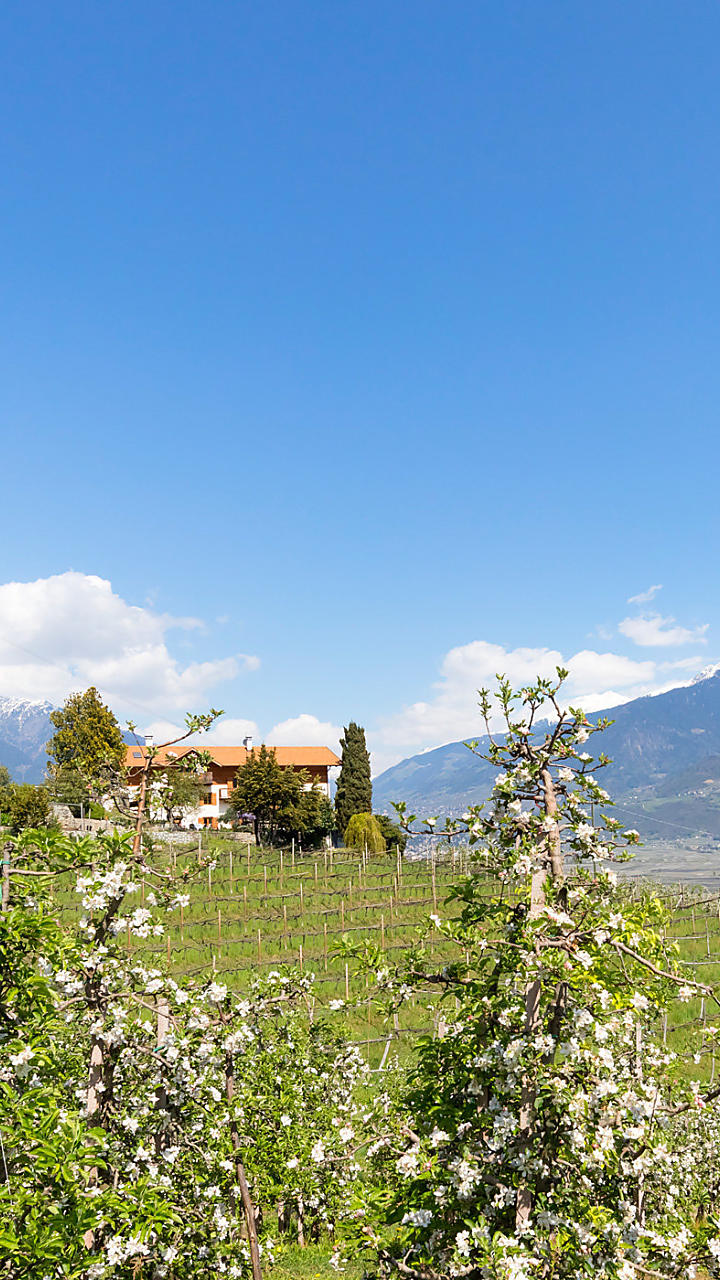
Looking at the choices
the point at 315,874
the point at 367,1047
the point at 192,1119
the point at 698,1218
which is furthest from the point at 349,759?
the point at 192,1119

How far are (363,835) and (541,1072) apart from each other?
3767 cm

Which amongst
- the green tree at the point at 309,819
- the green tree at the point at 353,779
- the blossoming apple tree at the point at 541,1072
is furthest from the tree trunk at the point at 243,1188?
the green tree at the point at 353,779

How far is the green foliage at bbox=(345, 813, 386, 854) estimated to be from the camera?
40.1m

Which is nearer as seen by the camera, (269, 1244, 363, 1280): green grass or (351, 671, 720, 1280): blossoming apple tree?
(351, 671, 720, 1280): blossoming apple tree

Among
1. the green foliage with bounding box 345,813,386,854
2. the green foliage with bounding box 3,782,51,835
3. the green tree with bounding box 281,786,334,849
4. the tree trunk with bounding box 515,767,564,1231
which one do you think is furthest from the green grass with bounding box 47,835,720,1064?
the tree trunk with bounding box 515,767,564,1231

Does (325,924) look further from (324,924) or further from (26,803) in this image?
(26,803)

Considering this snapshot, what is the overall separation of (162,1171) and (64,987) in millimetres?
1481

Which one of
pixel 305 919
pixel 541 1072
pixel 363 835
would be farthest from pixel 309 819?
pixel 541 1072

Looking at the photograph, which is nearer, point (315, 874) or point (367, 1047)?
point (367, 1047)

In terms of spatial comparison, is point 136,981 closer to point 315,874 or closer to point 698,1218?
point 698,1218

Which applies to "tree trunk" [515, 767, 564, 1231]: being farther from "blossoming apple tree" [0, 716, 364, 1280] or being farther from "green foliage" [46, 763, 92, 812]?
"green foliage" [46, 763, 92, 812]

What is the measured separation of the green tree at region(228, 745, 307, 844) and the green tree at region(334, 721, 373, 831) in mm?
4058

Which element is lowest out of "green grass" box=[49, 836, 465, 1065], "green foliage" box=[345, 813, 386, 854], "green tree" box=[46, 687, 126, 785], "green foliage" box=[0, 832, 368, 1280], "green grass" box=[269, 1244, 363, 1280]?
"green grass" box=[269, 1244, 363, 1280]

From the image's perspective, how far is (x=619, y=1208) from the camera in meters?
3.55
